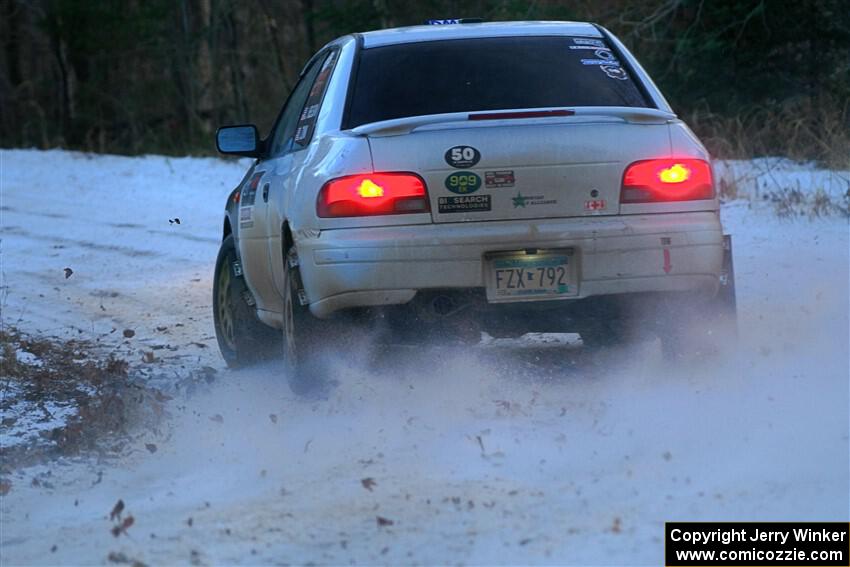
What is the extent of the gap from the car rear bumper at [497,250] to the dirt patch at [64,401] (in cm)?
127

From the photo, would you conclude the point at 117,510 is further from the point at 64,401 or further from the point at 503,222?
the point at 64,401

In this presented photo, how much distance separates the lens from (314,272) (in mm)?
5918

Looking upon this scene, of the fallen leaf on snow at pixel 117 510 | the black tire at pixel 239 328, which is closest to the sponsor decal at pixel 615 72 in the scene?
the black tire at pixel 239 328

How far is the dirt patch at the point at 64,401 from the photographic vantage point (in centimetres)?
626

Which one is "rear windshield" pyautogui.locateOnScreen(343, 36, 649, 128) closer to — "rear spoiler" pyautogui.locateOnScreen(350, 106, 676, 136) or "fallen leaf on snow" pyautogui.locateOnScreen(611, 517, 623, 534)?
"rear spoiler" pyautogui.locateOnScreen(350, 106, 676, 136)

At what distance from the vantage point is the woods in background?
20.5 m

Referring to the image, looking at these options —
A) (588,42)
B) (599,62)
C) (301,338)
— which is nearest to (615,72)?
(599,62)

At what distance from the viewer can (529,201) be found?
5.82m

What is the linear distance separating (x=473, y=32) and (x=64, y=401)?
273 centimetres

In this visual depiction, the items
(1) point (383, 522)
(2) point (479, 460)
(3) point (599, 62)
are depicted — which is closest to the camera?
(1) point (383, 522)

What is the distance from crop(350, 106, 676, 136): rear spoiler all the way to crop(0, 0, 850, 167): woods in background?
367 inches

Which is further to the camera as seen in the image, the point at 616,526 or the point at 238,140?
Answer: the point at 238,140

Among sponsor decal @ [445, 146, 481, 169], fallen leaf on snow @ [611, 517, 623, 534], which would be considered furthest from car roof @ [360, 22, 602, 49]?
fallen leaf on snow @ [611, 517, 623, 534]

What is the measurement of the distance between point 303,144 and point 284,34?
3254 cm
